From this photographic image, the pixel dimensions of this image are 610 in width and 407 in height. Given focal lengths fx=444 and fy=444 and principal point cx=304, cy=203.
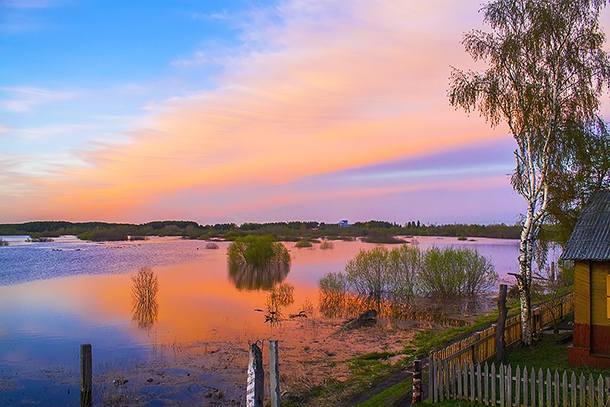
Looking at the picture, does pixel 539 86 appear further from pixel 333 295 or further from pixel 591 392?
pixel 333 295

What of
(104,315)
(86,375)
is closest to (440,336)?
(86,375)

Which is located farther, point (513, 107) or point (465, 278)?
point (465, 278)

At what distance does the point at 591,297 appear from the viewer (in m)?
11.9

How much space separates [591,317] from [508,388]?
14.5 ft

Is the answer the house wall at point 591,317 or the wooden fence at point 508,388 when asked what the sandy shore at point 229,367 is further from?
the house wall at point 591,317

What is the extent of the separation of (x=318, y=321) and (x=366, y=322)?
2.73 meters

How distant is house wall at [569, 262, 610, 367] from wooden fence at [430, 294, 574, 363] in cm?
211

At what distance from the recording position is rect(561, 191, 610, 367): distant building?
11648mm

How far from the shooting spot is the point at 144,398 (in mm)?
13430

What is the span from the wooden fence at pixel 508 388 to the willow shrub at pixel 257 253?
1586 inches

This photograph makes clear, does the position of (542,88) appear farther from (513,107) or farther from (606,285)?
(606,285)

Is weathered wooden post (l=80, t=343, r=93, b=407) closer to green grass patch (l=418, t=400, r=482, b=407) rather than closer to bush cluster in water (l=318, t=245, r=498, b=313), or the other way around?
green grass patch (l=418, t=400, r=482, b=407)

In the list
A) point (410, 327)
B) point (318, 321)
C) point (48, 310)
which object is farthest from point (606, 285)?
point (48, 310)

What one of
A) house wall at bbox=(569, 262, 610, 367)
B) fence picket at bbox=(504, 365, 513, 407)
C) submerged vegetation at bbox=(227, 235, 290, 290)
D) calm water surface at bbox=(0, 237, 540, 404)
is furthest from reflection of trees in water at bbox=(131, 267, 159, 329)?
house wall at bbox=(569, 262, 610, 367)
